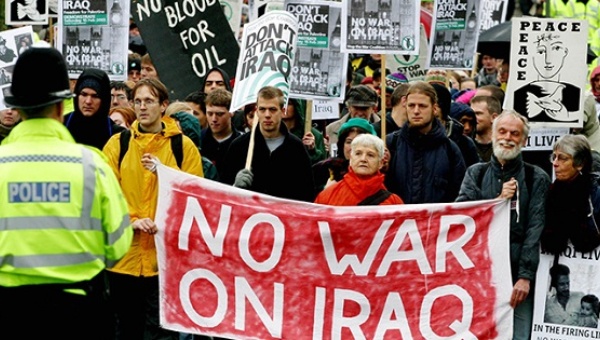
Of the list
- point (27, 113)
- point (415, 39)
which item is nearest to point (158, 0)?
point (415, 39)

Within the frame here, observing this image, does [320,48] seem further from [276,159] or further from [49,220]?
[49,220]

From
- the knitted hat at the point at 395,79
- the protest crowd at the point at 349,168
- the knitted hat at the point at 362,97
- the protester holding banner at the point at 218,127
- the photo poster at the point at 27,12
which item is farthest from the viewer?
the knitted hat at the point at 395,79

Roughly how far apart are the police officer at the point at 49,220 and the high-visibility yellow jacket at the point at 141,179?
10.2 ft

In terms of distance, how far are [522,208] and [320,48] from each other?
3769 millimetres

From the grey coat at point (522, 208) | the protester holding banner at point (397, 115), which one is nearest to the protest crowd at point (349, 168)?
the grey coat at point (522, 208)

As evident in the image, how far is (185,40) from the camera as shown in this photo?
46.3ft

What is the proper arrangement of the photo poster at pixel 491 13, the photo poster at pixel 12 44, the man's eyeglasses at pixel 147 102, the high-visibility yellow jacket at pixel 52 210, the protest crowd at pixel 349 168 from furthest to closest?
the photo poster at pixel 491 13 < the photo poster at pixel 12 44 < the man's eyeglasses at pixel 147 102 < the protest crowd at pixel 349 168 < the high-visibility yellow jacket at pixel 52 210

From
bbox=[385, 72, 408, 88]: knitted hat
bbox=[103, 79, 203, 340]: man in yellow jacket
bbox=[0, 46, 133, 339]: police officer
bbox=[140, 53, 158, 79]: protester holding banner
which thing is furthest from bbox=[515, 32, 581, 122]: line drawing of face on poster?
bbox=[0, 46, 133, 339]: police officer

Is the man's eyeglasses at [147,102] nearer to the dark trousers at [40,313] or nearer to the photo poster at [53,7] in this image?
the dark trousers at [40,313]

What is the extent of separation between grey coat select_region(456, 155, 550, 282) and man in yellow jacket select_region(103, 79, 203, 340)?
187cm

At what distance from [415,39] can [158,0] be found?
9.65 ft

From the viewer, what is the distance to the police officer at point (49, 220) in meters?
6.91

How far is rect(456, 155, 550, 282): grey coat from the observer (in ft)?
32.6

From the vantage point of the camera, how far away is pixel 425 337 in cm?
987
